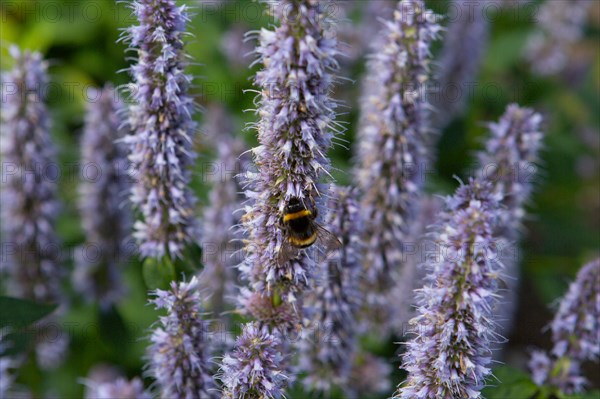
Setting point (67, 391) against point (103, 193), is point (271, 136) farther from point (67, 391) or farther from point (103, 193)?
point (67, 391)

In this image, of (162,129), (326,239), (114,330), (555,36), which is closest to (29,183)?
(114,330)

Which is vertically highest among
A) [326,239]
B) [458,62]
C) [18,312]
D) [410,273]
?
[458,62]

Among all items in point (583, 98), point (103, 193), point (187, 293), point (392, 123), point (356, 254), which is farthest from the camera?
point (583, 98)

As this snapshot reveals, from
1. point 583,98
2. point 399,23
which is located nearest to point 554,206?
point 583,98

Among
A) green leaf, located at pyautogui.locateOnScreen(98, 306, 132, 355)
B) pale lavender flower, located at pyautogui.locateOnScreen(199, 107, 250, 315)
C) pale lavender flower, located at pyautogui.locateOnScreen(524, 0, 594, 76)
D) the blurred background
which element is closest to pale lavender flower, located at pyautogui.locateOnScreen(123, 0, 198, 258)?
pale lavender flower, located at pyautogui.locateOnScreen(199, 107, 250, 315)

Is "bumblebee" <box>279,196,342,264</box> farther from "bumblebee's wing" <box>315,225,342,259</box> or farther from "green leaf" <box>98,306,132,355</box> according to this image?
"green leaf" <box>98,306,132,355</box>

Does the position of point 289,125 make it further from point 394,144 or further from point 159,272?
point 394,144

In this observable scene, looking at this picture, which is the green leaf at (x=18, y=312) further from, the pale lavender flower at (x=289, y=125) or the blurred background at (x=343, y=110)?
the blurred background at (x=343, y=110)
